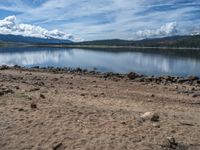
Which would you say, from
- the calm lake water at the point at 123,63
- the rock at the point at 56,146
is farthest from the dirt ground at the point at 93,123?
the calm lake water at the point at 123,63

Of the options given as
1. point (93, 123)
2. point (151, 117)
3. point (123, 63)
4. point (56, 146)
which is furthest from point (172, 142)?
point (123, 63)

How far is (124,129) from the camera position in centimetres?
1026

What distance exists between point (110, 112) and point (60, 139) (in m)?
3.55

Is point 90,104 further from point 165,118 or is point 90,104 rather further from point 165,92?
point 165,92

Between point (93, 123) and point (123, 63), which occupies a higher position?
point (93, 123)

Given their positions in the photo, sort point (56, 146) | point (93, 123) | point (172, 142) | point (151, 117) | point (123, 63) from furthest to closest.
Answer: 1. point (123, 63)
2. point (151, 117)
3. point (93, 123)
4. point (172, 142)
5. point (56, 146)

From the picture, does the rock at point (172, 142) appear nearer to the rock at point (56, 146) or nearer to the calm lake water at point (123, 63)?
the rock at point (56, 146)

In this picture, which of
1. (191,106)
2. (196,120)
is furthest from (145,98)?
(196,120)

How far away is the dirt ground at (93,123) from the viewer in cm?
910

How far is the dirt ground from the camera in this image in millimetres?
9102

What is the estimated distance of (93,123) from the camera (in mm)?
10797

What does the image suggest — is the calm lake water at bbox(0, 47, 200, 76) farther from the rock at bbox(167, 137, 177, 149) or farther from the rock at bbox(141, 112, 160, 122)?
the rock at bbox(167, 137, 177, 149)

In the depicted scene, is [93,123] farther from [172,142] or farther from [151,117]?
[172,142]

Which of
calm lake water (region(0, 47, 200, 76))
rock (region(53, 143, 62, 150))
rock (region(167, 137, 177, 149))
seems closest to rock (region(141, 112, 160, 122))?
rock (region(167, 137, 177, 149))
